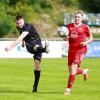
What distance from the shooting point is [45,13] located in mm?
59500

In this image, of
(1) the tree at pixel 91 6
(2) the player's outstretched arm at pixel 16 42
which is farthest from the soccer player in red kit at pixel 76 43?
(1) the tree at pixel 91 6

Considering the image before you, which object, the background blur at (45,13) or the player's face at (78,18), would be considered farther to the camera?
the background blur at (45,13)

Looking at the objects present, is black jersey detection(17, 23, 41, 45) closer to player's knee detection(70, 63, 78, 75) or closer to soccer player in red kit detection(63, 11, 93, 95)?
soccer player in red kit detection(63, 11, 93, 95)

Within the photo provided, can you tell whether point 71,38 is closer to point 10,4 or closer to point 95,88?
point 95,88

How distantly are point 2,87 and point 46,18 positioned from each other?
1702 inches

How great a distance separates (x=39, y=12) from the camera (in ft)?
193

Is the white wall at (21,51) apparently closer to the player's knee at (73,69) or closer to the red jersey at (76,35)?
the red jersey at (76,35)

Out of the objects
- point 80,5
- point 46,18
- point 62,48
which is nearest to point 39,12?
point 46,18

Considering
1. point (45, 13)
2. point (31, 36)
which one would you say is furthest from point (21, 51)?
point (45, 13)

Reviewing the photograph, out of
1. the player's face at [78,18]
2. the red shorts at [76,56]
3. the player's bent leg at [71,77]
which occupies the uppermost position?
the player's face at [78,18]

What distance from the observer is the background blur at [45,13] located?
175 ft

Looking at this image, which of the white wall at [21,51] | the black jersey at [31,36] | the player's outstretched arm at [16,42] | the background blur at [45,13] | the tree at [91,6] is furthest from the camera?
the tree at [91,6]

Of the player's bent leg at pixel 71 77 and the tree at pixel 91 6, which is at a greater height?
the player's bent leg at pixel 71 77

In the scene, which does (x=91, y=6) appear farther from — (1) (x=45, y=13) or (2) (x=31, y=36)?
(2) (x=31, y=36)
